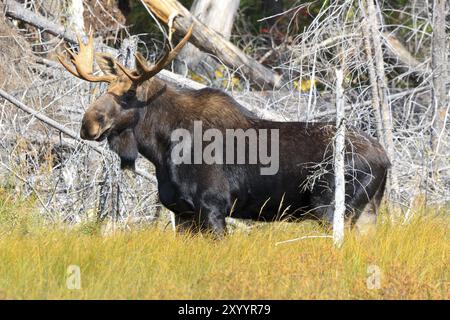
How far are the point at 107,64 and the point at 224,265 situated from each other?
2.60 m

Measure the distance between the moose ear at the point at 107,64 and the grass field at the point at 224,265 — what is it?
150 centimetres

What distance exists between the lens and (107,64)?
8.70 m

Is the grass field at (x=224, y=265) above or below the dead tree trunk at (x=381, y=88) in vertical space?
below

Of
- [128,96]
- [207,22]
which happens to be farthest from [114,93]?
[207,22]

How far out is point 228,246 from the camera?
747 centimetres

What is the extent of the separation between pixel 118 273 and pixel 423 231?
2.91 meters

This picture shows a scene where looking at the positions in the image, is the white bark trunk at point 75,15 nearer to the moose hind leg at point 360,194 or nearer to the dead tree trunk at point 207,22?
the dead tree trunk at point 207,22

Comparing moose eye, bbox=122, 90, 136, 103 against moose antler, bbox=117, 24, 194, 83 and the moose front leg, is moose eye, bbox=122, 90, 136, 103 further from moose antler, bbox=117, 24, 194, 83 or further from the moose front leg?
the moose front leg

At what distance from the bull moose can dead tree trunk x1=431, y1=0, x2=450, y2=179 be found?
222 centimetres

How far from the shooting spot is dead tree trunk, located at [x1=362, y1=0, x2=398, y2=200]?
953 cm

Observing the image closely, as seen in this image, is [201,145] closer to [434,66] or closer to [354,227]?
[354,227]

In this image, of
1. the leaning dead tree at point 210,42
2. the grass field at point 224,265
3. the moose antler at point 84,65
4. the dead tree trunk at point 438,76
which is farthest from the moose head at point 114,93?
the dead tree trunk at point 438,76

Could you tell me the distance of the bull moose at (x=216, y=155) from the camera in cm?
820
